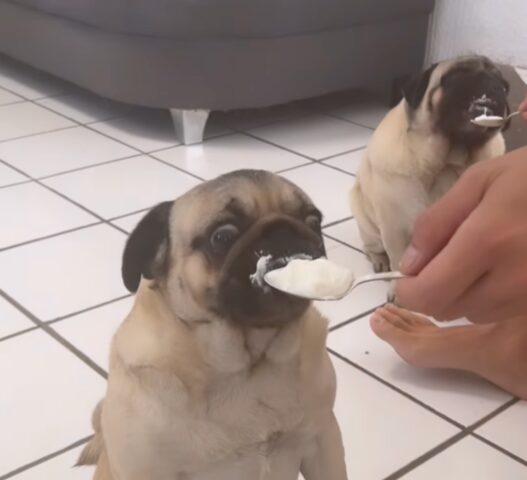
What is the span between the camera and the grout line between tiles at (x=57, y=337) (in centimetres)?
120

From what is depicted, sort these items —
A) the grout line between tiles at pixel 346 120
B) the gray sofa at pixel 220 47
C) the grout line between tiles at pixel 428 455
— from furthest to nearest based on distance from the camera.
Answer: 1. the grout line between tiles at pixel 346 120
2. the gray sofa at pixel 220 47
3. the grout line between tiles at pixel 428 455

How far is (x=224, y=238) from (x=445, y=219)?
7.5 inches

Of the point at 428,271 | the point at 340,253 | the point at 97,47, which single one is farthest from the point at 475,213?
the point at 97,47

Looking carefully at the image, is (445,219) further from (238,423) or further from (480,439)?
(480,439)

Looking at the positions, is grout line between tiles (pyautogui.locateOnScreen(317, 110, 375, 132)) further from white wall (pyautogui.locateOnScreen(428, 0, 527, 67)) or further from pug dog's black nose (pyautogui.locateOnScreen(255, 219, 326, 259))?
pug dog's black nose (pyautogui.locateOnScreen(255, 219, 326, 259))

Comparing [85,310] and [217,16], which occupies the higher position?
[217,16]

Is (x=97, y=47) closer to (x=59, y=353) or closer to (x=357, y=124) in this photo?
(x=357, y=124)

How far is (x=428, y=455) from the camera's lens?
1.04 m

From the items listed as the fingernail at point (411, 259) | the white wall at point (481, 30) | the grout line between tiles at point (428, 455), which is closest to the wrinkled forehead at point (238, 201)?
the fingernail at point (411, 259)

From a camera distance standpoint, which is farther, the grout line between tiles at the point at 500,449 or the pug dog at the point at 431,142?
the pug dog at the point at 431,142

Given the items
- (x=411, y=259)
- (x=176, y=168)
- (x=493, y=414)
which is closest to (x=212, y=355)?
(x=411, y=259)

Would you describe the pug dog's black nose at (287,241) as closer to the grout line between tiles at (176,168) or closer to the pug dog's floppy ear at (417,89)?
the pug dog's floppy ear at (417,89)

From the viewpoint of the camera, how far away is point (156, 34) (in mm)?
2000

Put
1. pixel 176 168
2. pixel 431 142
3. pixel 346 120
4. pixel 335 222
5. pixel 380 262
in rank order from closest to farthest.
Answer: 1. pixel 431 142
2. pixel 380 262
3. pixel 335 222
4. pixel 176 168
5. pixel 346 120
